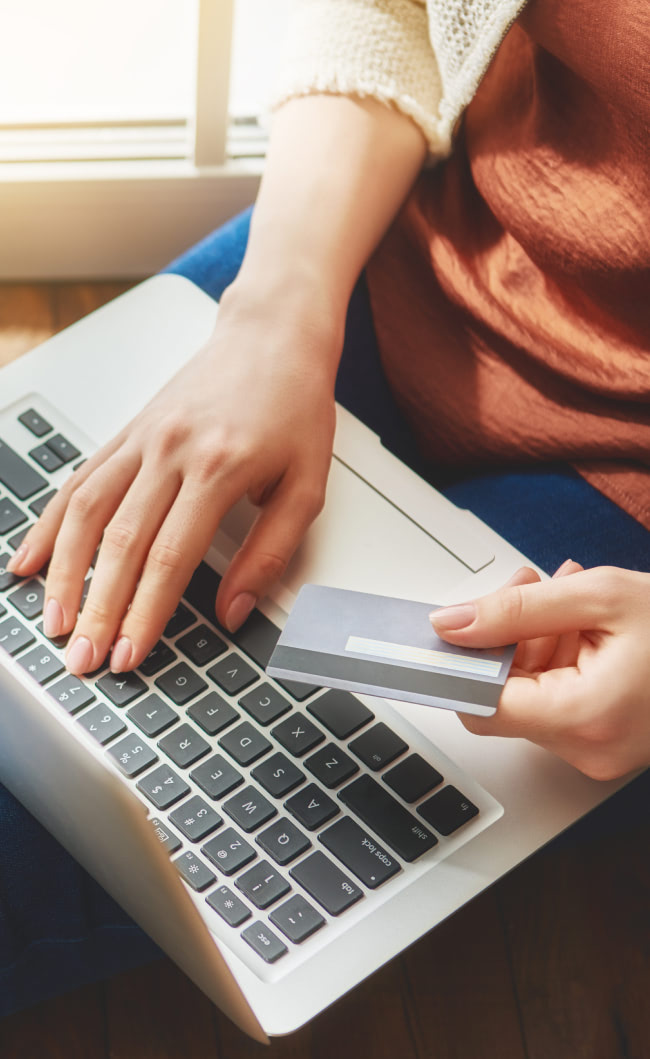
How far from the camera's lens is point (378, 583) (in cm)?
59

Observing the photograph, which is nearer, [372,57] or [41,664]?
[41,664]

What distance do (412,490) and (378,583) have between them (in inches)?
3.0

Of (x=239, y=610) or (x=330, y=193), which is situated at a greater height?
(x=330, y=193)

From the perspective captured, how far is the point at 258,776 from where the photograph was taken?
0.52 m

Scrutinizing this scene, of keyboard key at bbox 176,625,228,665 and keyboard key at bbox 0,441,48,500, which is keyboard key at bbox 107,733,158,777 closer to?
keyboard key at bbox 176,625,228,665

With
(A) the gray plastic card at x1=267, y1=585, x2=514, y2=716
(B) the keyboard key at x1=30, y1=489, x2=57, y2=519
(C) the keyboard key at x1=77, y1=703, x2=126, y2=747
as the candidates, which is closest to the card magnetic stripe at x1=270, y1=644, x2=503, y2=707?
(A) the gray plastic card at x1=267, y1=585, x2=514, y2=716

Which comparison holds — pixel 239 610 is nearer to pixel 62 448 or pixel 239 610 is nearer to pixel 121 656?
pixel 121 656

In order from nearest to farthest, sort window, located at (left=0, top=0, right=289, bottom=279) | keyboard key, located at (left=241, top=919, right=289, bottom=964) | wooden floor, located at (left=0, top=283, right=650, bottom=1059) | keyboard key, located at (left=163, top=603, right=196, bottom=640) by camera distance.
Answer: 1. keyboard key, located at (left=241, top=919, right=289, bottom=964)
2. keyboard key, located at (left=163, top=603, right=196, bottom=640)
3. wooden floor, located at (left=0, top=283, right=650, bottom=1059)
4. window, located at (left=0, top=0, right=289, bottom=279)

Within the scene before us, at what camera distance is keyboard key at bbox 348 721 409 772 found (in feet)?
1.73

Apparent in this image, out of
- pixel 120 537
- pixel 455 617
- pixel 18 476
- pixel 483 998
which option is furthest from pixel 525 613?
pixel 483 998

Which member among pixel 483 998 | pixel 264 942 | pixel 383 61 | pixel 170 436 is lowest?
pixel 483 998

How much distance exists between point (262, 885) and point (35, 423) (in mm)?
336

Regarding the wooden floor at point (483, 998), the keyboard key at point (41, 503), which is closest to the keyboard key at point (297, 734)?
the keyboard key at point (41, 503)

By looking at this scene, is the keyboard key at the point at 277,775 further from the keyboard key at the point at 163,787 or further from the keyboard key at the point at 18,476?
the keyboard key at the point at 18,476
